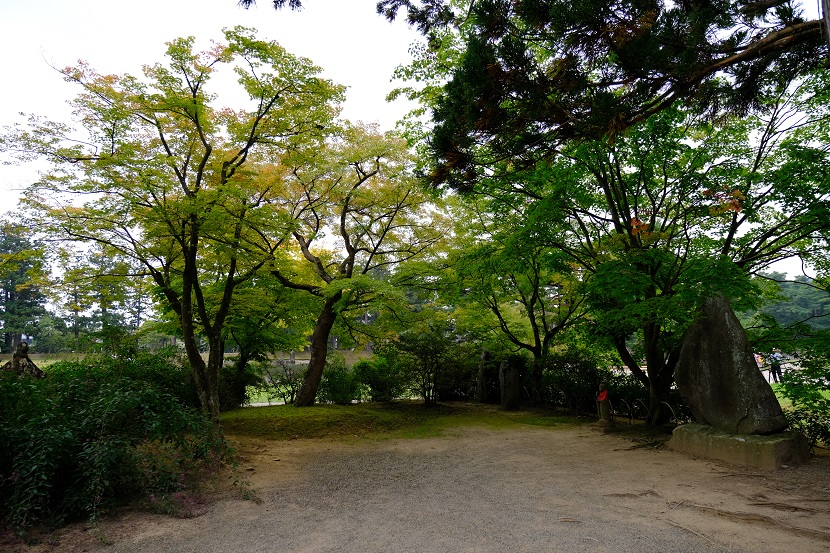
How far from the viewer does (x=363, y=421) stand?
9.54 meters

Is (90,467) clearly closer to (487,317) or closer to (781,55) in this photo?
(781,55)

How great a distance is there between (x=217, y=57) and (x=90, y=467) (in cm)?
548

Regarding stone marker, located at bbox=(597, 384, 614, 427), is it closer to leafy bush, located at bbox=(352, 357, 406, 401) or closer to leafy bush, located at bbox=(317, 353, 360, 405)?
leafy bush, located at bbox=(352, 357, 406, 401)

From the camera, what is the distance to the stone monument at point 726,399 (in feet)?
18.0

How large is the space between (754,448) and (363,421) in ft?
22.2

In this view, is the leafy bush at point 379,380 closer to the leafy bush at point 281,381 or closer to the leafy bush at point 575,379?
the leafy bush at point 281,381

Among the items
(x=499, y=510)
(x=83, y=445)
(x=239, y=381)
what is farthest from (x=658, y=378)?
(x=239, y=381)

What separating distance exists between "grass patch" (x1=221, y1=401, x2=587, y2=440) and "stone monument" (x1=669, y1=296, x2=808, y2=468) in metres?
3.73

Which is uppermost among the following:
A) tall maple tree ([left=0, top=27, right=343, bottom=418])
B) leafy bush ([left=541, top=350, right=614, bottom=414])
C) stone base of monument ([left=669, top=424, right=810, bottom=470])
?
tall maple tree ([left=0, top=27, right=343, bottom=418])

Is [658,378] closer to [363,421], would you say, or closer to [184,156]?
[363,421]

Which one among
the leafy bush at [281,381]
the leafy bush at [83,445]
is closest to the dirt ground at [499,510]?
the leafy bush at [83,445]

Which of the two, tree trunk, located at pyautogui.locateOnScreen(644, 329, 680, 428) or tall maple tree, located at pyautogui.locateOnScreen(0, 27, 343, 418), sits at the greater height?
tall maple tree, located at pyautogui.locateOnScreen(0, 27, 343, 418)

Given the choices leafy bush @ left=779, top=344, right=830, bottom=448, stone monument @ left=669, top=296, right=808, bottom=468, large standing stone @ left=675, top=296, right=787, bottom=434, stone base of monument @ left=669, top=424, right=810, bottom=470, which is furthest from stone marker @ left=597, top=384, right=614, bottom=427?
leafy bush @ left=779, top=344, right=830, bottom=448

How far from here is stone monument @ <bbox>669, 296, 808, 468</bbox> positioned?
5480 mm
